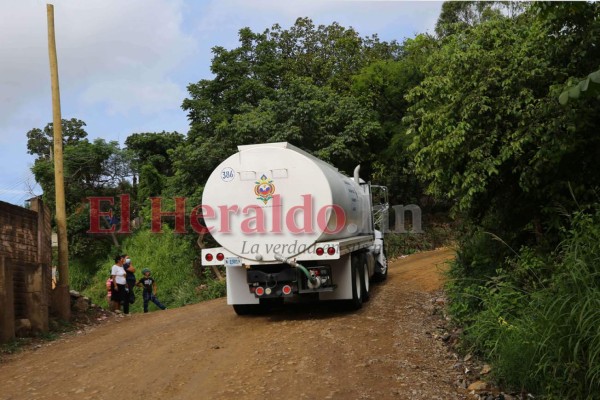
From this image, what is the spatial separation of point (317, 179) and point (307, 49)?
23.2 metres

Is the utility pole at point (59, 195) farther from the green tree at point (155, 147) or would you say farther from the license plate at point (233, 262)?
the green tree at point (155, 147)

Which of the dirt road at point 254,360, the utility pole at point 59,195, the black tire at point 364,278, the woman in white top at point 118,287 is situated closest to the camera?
the dirt road at point 254,360

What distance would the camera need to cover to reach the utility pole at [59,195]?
39.3 ft

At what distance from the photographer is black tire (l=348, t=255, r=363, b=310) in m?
10.3

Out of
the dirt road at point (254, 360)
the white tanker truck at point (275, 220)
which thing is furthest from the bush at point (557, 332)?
the white tanker truck at point (275, 220)

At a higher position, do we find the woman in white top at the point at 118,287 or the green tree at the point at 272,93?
the green tree at the point at 272,93

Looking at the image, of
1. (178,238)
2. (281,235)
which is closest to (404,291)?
(281,235)

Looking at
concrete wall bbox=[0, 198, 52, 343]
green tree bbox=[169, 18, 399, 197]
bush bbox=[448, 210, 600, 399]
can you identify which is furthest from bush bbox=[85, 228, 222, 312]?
bush bbox=[448, 210, 600, 399]

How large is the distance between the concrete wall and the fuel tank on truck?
3.52 m

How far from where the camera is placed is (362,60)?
1166 inches

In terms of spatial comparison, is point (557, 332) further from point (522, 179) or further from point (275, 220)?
point (275, 220)

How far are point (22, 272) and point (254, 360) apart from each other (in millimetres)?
5595

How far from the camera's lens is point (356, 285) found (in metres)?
10.5

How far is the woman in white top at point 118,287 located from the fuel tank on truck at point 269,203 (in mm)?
5652
